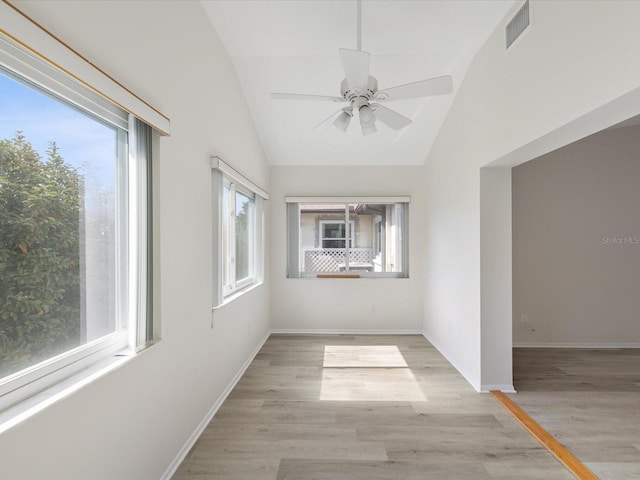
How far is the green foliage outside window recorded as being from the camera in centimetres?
A: 104

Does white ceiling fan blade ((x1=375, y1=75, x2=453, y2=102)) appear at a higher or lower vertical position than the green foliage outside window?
higher

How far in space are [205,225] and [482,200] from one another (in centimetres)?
236

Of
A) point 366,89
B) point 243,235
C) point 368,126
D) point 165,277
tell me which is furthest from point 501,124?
point 243,235

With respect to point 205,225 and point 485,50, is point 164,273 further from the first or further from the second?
point 485,50

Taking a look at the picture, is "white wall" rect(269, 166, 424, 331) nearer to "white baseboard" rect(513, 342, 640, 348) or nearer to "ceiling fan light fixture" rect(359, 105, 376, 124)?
"white baseboard" rect(513, 342, 640, 348)

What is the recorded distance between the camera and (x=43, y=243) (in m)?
1.17

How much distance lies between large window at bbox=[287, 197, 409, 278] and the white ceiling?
114 cm

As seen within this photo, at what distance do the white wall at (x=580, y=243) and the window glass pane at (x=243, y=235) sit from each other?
3.26 m

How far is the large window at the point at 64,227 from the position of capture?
1047 mm

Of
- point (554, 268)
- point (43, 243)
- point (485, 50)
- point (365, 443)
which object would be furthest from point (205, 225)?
point (554, 268)

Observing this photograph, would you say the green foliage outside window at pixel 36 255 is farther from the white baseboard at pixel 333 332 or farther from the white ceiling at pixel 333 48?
the white baseboard at pixel 333 332

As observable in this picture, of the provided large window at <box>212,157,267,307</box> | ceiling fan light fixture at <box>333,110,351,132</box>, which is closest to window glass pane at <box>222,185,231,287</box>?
large window at <box>212,157,267,307</box>

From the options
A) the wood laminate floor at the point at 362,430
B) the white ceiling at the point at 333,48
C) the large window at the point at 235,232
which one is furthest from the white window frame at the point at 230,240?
the white ceiling at the point at 333,48

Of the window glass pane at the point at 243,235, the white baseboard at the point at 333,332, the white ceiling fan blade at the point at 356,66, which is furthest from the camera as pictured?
the white baseboard at the point at 333,332
